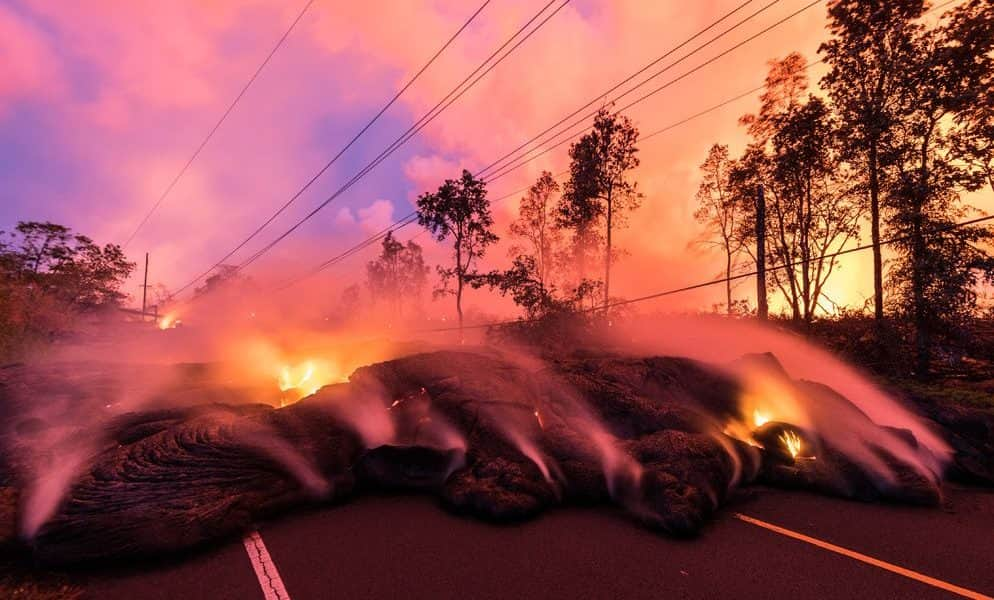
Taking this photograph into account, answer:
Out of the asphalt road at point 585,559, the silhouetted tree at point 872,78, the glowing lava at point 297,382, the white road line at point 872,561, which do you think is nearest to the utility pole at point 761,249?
the silhouetted tree at point 872,78

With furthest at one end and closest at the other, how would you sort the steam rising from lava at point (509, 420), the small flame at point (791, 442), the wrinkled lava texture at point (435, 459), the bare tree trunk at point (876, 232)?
the bare tree trunk at point (876, 232), the small flame at point (791, 442), the steam rising from lava at point (509, 420), the wrinkled lava texture at point (435, 459)

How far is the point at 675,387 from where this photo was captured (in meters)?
11.0

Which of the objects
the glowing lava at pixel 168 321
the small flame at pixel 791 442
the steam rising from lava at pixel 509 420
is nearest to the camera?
the steam rising from lava at pixel 509 420

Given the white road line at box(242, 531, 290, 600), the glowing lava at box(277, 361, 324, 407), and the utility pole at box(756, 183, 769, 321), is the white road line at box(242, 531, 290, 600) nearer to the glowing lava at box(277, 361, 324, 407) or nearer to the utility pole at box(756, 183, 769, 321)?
the glowing lava at box(277, 361, 324, 407)

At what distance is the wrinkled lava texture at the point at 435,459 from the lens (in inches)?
229

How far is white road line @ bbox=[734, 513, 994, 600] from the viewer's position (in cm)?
455

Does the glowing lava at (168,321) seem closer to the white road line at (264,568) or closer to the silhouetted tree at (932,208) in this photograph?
the white road line at (264,568)

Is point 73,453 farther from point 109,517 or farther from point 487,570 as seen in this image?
point 487,570

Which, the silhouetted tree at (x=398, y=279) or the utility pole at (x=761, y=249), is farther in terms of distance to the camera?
the silhouetted tree at (x=398, y=279)

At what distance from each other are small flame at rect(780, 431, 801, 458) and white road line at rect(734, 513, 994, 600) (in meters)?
3.20

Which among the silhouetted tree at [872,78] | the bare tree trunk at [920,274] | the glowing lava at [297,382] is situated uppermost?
the silhouetted tree at [872,78]

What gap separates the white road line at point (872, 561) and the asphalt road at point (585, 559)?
32 millimetres

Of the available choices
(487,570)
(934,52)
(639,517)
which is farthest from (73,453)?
(934,52)

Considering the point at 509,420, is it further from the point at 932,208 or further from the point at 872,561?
the point at 932,208
